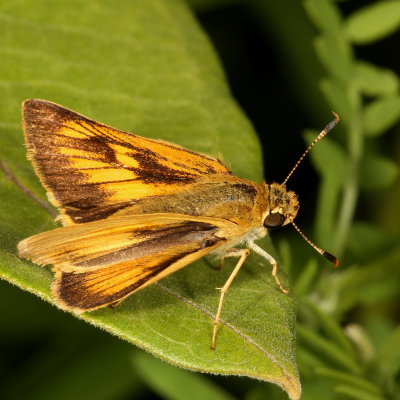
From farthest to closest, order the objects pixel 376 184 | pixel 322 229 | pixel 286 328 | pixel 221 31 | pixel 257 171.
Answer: pixel 221 31 < pixel 376 184 < pixel 322 229 < pixel 257 171 < pixel 286 328

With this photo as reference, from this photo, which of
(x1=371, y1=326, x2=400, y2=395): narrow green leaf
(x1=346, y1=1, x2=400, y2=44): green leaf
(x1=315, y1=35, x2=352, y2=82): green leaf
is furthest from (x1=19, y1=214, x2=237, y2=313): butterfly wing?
(x1=346, y1=1, x2=400, y2=44): green leaf

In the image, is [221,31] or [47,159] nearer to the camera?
[47,159]

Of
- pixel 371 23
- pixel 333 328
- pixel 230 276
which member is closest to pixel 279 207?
pixel 230 276

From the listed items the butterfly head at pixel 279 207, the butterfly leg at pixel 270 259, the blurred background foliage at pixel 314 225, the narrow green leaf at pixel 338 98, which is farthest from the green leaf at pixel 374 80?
the butterfly leg at pixel 270 259

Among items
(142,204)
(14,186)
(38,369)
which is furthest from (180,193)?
(38,369)

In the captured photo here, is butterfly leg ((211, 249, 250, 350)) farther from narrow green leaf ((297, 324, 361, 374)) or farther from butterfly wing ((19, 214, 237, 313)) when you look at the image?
narrow green leaf ((297, 324, 361, 374))

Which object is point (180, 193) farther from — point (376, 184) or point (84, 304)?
point (376, 184)
